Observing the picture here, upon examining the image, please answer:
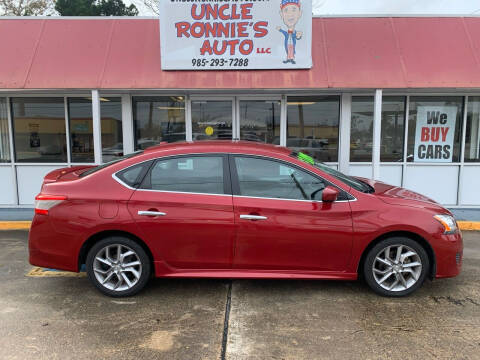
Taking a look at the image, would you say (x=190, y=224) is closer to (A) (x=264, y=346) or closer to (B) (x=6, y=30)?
(A) (x=264, y=346)

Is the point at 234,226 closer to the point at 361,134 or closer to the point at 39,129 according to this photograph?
the point at 361,134

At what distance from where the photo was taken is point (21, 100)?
777 cm

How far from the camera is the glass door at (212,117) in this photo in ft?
25.6

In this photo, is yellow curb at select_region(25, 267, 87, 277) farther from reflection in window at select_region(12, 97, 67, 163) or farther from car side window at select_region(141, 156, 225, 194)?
reflection in window at select_region(12, 97, 67, 163)

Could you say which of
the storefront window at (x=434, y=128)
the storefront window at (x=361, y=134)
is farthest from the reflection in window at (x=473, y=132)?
the storefront window at (x=361, y=134)

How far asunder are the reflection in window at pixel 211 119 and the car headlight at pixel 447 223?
4877 millimetres

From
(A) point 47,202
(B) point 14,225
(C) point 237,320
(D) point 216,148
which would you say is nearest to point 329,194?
(D) point 216,148

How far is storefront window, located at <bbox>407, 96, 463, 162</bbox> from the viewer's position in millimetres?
7730

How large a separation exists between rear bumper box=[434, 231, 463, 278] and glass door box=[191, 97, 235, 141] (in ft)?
16.3

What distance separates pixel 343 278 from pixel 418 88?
14.9 feet

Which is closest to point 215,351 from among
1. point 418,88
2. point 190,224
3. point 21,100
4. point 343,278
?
point 190,224

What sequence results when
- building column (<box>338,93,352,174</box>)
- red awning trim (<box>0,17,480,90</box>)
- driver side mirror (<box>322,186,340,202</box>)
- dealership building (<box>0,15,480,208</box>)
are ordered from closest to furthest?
driver side mirror (<box>322,186,340,202</box>), red awning trim (<box>0,17,480,90</box>), dealership building (<box>0,15,480,208</box>), building column (<box>338,93,352,174</box>)

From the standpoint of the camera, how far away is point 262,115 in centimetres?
785

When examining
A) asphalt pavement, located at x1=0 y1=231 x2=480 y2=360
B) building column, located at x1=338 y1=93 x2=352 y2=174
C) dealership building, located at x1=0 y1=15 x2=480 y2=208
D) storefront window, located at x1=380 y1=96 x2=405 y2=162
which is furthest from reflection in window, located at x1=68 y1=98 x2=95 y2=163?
storefront window, located at x1=380 y1=96 x2=405 y2=162
